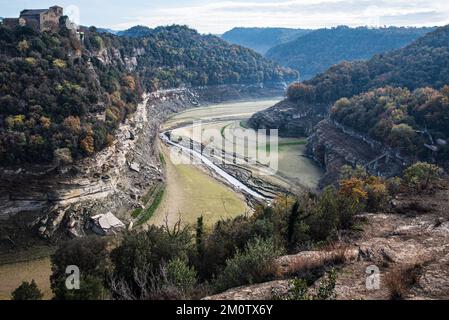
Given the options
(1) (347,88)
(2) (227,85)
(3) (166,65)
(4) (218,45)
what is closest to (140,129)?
(1) (347,88)

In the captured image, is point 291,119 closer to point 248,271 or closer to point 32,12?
point 32,12

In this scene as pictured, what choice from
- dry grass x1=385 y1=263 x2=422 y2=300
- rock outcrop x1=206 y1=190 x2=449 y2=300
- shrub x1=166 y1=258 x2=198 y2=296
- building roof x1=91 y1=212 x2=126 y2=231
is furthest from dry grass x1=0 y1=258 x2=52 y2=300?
dry grass x1=385 y1=263 x2=422 y2=300

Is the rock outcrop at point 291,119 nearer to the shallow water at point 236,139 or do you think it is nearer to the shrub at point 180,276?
the shallow water at point 236,139

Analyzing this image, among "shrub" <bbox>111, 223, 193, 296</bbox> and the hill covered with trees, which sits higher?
the hill covered with trees

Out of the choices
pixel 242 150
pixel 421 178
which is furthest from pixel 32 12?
pixel 421 178

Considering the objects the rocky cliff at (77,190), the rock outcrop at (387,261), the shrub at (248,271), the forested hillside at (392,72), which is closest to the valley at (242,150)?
the rocky cliff at (77,190)

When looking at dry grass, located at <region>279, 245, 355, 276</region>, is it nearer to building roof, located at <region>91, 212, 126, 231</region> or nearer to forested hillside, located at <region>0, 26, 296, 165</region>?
building roof, located at <region>91, 212, 126, 231</region>
